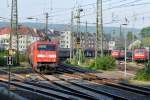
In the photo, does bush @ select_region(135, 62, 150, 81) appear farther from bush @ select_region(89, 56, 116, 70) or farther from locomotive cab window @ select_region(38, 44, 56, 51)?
bush @ select_region(89, 56, 116, 70)

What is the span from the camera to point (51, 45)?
39.8 m

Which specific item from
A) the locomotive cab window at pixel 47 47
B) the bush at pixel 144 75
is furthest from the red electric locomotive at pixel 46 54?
the bush at pixel 144 75

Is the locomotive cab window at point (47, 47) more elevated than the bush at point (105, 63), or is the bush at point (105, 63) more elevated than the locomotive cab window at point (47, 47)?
the locomotive cab window at point (47, 47)

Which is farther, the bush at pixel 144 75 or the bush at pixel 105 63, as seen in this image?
the bush at pixel 105 63

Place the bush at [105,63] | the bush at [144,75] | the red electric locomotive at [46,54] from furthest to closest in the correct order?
1. the bush at [105,63]
2. the red electric locomotive at [46,54]
3. the bush at [144,75]

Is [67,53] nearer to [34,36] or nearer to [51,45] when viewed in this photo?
[51,45]

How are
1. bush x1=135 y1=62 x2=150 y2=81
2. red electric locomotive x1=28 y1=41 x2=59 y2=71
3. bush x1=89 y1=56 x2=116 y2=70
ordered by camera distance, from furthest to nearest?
bush x1=89 y1=56 x2=116 y2=70 < red electric locomotive x1=28 y1=41 x2=59 y2=71 < bush x1=135 y1=62 x2=150 y2=81

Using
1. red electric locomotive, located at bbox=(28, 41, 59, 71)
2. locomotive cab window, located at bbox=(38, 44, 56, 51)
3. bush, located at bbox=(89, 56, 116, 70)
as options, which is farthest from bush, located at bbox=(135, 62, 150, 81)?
bush, located at bbox=(89, 56, 116, 70)

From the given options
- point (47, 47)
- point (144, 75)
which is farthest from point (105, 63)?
point (144, 75)

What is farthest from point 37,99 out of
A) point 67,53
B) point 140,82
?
point 67,53

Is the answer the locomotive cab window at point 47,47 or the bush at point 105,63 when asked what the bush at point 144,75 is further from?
the bush at point 105,63

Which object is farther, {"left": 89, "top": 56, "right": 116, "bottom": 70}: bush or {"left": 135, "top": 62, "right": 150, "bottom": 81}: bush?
{"left": 89, "top": 56, "right": 116, "bottom": 70}: bush

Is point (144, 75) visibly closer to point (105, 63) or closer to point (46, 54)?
point (46, 54)

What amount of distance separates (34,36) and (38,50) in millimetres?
133114
